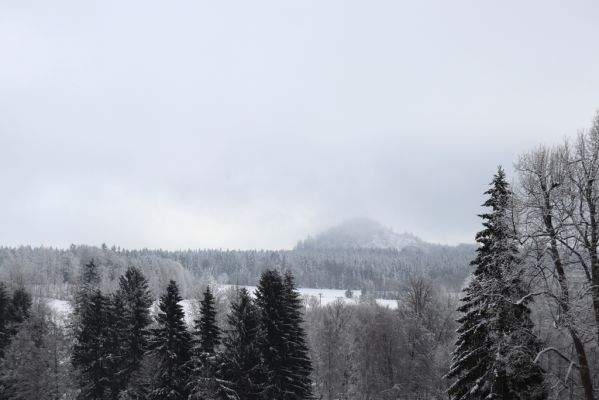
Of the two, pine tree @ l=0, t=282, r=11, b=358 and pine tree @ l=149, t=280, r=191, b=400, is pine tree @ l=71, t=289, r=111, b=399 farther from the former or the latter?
pine tree @ l=0, t=282, r=11, b=358

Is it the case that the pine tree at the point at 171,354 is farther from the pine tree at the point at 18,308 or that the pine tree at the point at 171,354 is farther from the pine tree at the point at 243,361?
the pine tree at the point at 18,308

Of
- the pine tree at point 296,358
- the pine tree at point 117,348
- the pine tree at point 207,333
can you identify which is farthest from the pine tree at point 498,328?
the pine tree at point 117,348

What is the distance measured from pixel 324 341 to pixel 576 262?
44095 millimetres

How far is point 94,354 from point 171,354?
10565 mm

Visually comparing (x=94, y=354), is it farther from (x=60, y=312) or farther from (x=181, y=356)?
(x=60, y=312)

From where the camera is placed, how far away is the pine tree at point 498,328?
1833cm

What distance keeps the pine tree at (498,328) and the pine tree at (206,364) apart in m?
20.4

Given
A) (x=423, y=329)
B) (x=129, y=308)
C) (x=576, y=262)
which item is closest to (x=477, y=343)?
(x=576, y=262)

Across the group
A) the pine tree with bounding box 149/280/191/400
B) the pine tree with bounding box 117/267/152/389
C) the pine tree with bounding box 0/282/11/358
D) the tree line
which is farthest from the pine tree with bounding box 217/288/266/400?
the pine tree with bounding box 0/282/11/358

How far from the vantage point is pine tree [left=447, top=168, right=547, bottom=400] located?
18.3 metres

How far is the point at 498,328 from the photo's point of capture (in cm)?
2042

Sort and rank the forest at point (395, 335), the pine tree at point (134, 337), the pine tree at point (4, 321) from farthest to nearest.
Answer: the pine tree at point (4, 321), the pine tree at point (134, 337), the forest at point (395, 335)

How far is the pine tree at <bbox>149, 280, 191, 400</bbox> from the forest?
4.1 inches

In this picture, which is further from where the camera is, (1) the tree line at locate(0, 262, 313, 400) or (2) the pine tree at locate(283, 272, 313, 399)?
(2) the pine tree at locate(283, 272, 313, 399)
